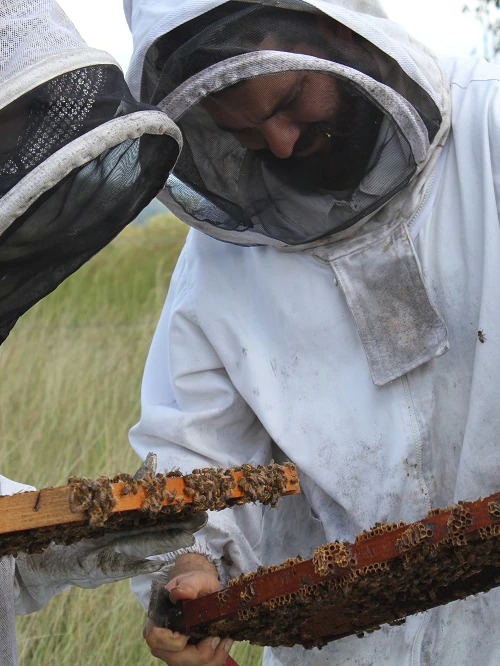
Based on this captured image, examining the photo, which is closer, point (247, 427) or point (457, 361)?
point (457, 361)

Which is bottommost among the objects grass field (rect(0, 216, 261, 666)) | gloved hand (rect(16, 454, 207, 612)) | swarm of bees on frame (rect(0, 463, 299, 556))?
grass field (rect(0, 216, 261, 666))

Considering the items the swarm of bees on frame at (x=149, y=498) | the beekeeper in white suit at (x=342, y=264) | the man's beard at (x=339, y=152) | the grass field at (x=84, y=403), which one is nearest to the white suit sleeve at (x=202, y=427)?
the beekeeper in white suit at (x=342, y=264)

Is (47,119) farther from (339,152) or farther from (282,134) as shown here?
(339,152)

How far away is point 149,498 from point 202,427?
4.20 ft

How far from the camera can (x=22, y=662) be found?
192 inches

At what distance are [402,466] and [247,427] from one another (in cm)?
71

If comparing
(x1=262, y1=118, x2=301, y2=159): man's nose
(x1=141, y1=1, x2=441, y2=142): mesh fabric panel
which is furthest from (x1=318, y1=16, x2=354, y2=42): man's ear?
(x1=262, y1=118, x2=301, y2=159): man's nose

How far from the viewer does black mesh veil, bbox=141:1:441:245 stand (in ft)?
9.51

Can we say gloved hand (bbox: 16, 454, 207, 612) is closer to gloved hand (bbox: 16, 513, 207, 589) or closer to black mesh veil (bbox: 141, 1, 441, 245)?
gloved hand (bbox: 16, 513, 207, 589)

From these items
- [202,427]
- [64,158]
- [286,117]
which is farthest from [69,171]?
[202,427]

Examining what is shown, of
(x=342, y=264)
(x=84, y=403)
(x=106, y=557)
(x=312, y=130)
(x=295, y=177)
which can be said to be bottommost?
(x=84, y=403)

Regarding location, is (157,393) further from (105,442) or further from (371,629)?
(105,442)

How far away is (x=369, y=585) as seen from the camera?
257cm

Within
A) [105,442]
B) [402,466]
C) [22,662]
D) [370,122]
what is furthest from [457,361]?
[105,442]
